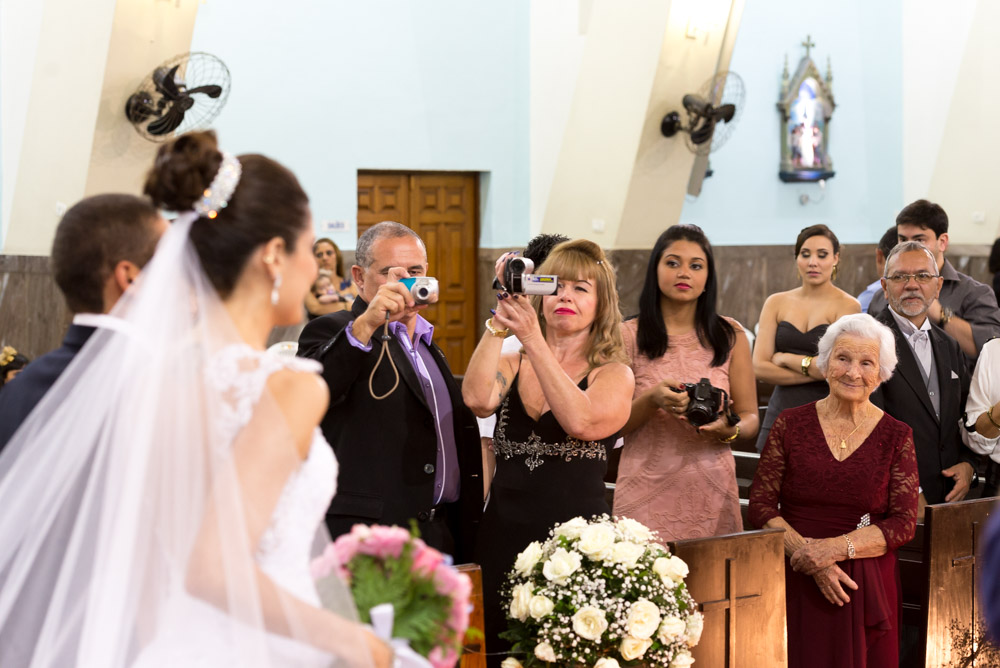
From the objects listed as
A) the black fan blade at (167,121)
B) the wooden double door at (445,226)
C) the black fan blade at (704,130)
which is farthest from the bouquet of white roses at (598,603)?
the black fan blade at (704,130)

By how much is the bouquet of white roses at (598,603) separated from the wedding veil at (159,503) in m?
0.93

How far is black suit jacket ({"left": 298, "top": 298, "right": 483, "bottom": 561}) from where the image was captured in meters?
3.00

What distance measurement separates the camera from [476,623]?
286cm

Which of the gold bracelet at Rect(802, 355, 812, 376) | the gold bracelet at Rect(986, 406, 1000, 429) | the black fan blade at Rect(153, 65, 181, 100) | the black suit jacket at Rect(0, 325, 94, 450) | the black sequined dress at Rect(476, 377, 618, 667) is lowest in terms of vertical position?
the black sequined dress at Rect(476, 377, 618, 667)

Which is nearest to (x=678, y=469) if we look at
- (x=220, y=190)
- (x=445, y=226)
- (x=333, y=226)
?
(x=220, y=190)

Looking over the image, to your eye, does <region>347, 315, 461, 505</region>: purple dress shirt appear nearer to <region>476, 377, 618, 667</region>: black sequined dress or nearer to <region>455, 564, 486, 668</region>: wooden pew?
<region>476, 377, 618, 667</region>: black sequined dress

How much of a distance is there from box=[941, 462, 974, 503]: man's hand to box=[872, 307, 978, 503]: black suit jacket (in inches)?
1.3

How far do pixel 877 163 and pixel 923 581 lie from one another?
33.2 ft

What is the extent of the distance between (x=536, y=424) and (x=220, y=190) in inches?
60.8

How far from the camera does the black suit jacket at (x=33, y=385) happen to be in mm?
2117

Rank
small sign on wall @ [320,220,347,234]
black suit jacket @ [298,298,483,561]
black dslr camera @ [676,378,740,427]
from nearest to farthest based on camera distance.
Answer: black suit jacket @ [298,298,483,561] < black dslr camera @ [676,378,740,427] < small sign on wall @ [320,220,347,234]

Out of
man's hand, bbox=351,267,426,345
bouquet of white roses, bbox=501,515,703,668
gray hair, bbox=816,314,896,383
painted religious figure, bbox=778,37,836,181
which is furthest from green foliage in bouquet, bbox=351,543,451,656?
painted religious figure, bbox=778,37,836,181

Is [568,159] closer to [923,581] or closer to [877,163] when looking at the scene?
[877,163]

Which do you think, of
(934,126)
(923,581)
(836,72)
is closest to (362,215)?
(836,72)
